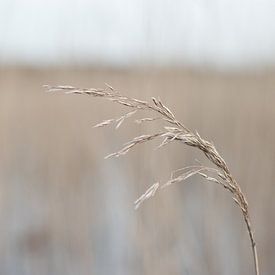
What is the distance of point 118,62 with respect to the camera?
182 cm

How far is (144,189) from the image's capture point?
1.20 metres

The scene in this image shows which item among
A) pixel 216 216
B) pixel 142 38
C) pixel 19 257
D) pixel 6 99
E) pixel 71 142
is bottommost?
pixel 19 257

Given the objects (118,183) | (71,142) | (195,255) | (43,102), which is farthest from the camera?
(43,102)

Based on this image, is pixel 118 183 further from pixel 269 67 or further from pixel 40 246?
pixel 269 67

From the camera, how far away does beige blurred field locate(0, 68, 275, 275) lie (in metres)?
1.17

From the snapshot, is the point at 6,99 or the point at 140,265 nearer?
the point at 140,265

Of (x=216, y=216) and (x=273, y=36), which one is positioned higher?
(x=273, y=36)

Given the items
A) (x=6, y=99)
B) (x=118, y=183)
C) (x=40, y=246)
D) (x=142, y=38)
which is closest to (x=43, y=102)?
(x=6, y=99)

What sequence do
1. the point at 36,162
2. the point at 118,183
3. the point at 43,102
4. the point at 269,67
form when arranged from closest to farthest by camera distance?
1. the point at 269,67
2. the point at 118,183
3. the point at 36,162
4. the point at 43,102

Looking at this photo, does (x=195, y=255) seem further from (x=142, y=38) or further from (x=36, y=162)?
(x=36, y=162)

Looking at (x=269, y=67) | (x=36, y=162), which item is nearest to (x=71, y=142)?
(x=36, y=162)

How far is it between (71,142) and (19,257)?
17.0 inches

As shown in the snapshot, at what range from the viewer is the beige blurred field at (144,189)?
3.83 feet

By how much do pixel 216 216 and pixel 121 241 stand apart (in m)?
0.27
